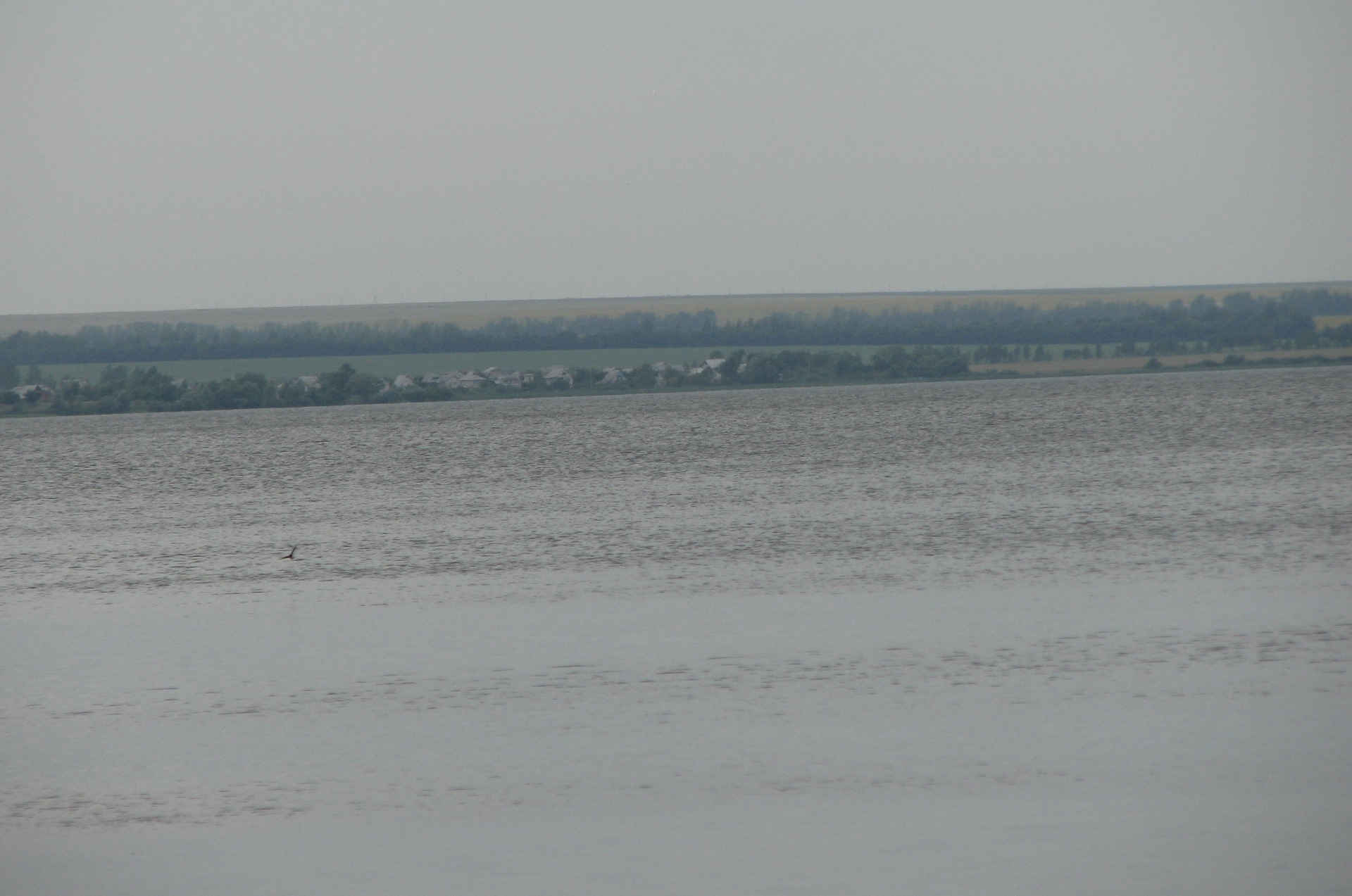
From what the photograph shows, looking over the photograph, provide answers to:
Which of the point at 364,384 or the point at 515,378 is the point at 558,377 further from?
the point at 364,384

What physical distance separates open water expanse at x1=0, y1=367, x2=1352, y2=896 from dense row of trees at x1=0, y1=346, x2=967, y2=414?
437 ft

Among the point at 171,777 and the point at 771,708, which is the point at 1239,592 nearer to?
the point at 771,708

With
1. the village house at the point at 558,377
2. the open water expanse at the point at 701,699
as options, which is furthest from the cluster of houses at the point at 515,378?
the open water expanse at the point at 701,699

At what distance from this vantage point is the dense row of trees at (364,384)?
164m

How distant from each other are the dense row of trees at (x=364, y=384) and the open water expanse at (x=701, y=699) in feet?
437

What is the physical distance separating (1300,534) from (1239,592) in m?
8.19

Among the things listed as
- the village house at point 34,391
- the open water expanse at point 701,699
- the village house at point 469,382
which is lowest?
the open water expanse at point 701,699

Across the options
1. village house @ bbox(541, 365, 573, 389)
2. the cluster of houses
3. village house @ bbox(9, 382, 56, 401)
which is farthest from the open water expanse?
village house @ bbox(9, 382, 56, 401)

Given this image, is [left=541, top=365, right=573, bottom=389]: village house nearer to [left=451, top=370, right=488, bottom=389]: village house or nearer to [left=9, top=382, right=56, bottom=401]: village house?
[left=451, top=370, right=488, bottom=389]: village house

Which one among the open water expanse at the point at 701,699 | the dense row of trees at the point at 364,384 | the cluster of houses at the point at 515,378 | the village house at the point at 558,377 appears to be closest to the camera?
the open water expanse at the point at 701,699

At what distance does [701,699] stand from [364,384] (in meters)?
165

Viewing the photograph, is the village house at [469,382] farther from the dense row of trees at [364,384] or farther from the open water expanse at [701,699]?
the open water expanse at [701,699]

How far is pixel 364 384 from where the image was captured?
175 m

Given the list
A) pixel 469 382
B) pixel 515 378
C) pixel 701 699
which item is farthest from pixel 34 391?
pixel 701 699
